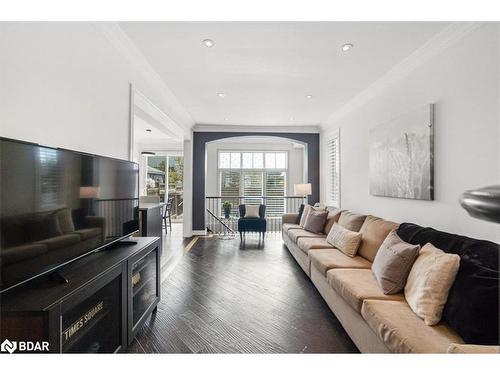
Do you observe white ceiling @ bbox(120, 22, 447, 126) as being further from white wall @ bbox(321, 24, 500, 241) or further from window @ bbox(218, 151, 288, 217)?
window @ bbox(218, 151, 288, 217)

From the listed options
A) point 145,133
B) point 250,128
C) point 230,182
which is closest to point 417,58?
point 250,128

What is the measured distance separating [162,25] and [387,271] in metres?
2.84

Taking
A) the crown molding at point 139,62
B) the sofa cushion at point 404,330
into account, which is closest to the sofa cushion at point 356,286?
the sofa cushion at point 404,330

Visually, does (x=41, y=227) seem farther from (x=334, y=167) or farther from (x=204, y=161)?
(x=334, y=167)

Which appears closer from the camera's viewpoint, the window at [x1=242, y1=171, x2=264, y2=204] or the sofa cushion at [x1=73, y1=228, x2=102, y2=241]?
the sofa cushion at [x1=73, y1=228, x2=102, y2=241]

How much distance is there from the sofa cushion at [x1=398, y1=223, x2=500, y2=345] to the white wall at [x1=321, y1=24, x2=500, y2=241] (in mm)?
362

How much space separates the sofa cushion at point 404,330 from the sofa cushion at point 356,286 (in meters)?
0.11

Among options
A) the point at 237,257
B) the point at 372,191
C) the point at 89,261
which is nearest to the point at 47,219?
the point at 89,261

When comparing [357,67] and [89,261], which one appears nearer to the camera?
[89,261]

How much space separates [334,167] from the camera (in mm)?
5367

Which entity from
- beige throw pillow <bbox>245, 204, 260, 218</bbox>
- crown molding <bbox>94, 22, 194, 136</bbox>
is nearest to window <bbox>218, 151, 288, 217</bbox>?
beige throw pillow <bbox>245, 204, 260, 218</bbox>

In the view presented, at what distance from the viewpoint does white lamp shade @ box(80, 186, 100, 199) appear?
5.28 ft
